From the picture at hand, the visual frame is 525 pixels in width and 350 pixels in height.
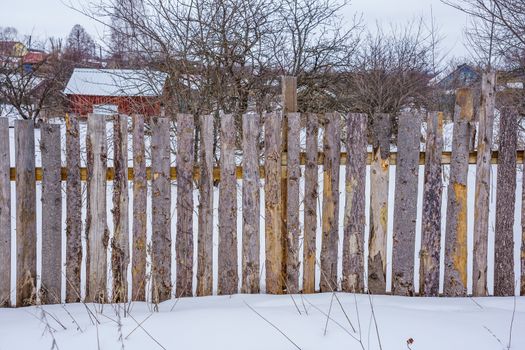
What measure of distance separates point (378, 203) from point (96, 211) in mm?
2088

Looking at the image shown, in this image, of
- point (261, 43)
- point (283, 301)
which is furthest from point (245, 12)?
point (283, 301)

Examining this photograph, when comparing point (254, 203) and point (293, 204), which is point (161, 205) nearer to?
point (254, 203)

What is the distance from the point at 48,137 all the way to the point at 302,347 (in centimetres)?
226

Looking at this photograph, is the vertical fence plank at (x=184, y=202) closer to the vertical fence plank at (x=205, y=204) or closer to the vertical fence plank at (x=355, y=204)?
the vertical fence plank at (x=205, y=204)

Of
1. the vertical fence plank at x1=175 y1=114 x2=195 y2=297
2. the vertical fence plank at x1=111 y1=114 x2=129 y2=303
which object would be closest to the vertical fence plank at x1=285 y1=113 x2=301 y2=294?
the vertical fence plank at x1=175 y1=114 x2=195 y2=297

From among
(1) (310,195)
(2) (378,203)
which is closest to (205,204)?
(1) (310,195)

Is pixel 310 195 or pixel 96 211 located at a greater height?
pixel 310 195

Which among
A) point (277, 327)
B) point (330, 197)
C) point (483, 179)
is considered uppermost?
point (483, 179)

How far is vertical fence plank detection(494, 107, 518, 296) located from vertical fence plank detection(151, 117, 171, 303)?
97.2 inches

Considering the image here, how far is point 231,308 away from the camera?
2846 millimetres

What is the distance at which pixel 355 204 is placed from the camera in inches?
129

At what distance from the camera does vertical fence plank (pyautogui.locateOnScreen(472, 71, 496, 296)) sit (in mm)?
3246

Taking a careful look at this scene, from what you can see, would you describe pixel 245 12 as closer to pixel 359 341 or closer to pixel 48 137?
pixel 48 137

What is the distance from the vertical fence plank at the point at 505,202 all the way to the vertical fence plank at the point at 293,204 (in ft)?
4.95
